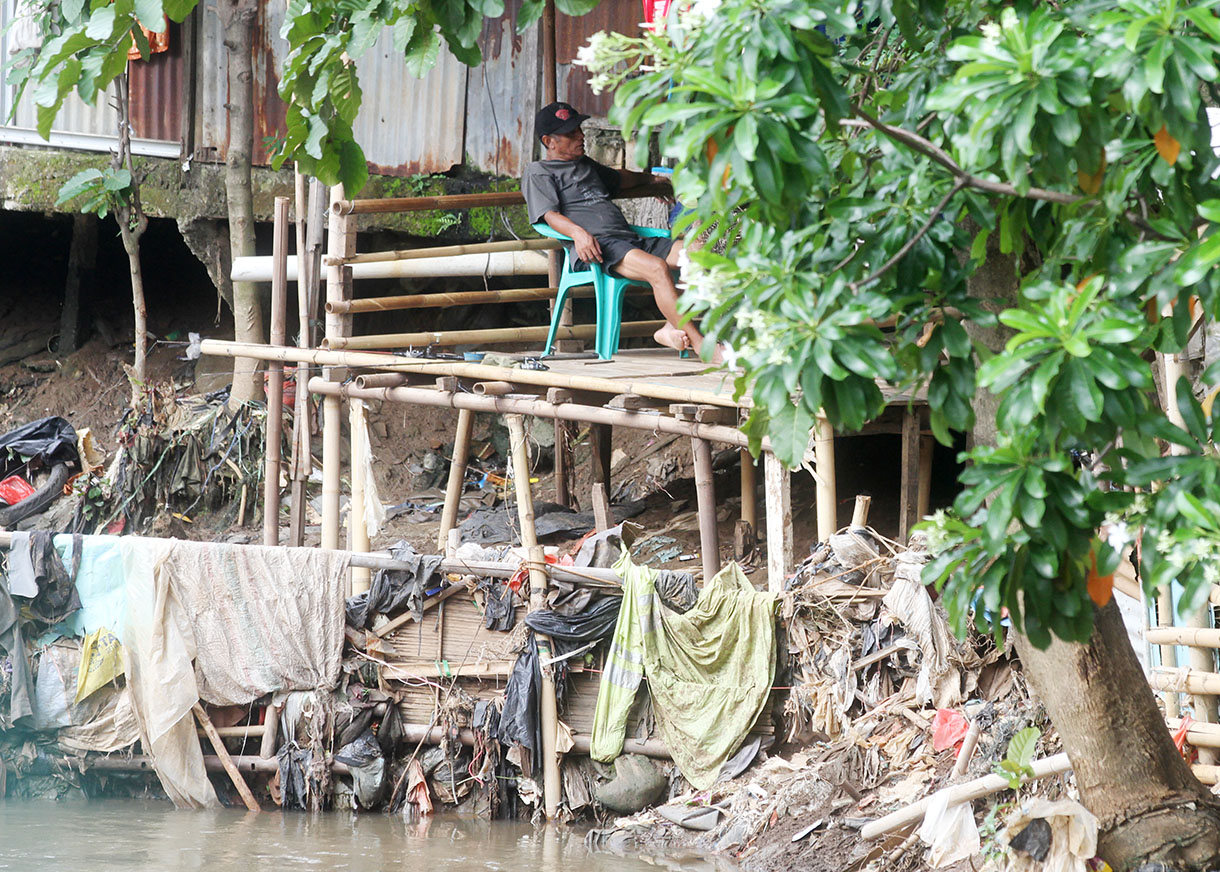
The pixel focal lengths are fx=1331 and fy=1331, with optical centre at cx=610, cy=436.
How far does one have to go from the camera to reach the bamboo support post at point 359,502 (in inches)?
324

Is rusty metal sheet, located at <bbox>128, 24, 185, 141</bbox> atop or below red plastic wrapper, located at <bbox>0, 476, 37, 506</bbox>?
atop

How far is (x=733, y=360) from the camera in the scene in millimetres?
2680

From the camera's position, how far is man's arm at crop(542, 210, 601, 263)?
7500 mm

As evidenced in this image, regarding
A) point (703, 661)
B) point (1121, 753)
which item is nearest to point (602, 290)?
point (703, 661)

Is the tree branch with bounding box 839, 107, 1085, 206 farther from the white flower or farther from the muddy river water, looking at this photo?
the muddy river water

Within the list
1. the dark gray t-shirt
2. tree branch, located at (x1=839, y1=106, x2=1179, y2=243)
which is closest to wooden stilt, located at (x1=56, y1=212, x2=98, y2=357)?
the dark gray t-shirt

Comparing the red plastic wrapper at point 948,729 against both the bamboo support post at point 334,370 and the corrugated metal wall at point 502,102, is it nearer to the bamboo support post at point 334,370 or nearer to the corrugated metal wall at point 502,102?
the bamboo support post at point 334,370

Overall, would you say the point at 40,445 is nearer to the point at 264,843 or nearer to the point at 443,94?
the point at 443,94

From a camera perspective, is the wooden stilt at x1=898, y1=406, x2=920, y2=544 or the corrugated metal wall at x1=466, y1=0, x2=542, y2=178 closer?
the wooden stilt at x1=898, y1=406, x2=920, y2=544

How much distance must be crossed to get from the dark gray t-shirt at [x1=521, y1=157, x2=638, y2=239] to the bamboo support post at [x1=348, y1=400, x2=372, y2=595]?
1756 mm

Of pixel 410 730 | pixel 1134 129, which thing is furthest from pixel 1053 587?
pixel 410 730

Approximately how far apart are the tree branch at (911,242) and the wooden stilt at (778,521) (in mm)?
4152

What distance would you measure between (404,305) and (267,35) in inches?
125

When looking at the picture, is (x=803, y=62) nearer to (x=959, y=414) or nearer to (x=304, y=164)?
(x=959, y=414)
